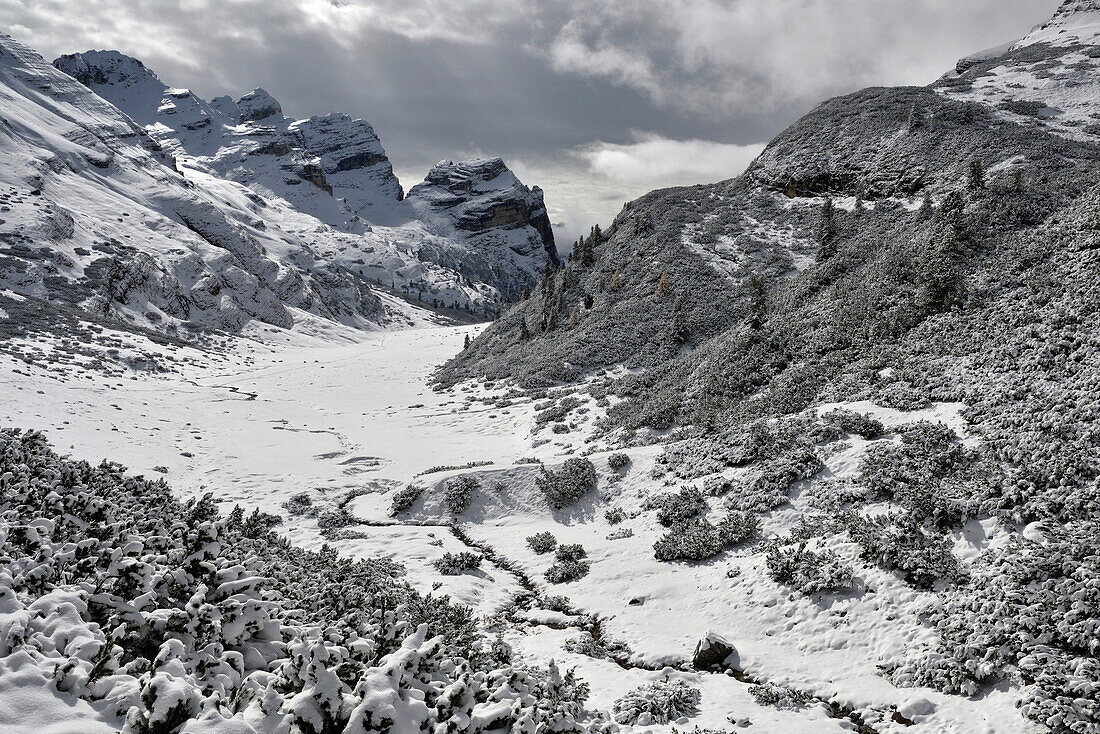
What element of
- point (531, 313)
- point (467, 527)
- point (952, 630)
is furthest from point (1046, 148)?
point (467, 527)

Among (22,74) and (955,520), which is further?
(22,74)

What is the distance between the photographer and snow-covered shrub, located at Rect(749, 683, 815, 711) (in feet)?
29.2

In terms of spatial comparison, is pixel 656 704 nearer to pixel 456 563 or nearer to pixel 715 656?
pixel 715 656

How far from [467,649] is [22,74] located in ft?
671

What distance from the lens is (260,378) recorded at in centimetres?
5709

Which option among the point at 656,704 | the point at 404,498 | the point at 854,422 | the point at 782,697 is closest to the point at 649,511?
the point at 854,422

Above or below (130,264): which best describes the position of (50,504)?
below

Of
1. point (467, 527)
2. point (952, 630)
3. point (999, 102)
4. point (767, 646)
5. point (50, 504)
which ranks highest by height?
point (999, 102)

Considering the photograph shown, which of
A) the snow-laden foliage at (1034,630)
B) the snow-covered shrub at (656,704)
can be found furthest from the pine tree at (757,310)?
the snow-covered shrub at (656,704)

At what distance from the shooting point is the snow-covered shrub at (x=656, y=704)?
8570 millimetres

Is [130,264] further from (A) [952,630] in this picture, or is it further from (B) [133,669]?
(A) [952,630]

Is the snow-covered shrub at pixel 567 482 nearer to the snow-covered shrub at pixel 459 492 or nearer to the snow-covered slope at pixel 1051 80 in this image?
the snow-covered shrub at pixel 459 492

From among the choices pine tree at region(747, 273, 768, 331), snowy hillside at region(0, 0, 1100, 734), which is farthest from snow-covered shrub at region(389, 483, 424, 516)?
pine tree at region(747, 273, 768, 331)

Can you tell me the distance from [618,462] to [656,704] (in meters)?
12.3
